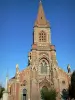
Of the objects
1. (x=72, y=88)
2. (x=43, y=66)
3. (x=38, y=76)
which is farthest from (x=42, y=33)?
(x=72, y=88)

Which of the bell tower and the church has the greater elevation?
the bell tower

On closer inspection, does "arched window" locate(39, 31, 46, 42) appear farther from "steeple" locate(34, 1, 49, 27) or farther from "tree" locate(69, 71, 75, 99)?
"tree" locate(69, 71, 75, 99)

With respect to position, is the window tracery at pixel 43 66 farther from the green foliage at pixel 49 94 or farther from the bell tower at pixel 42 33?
the green foliage at pixel 49 94

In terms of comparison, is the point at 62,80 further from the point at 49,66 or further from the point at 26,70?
the point at 26,70

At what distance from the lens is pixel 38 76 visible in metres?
57.7

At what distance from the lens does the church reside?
55594mm

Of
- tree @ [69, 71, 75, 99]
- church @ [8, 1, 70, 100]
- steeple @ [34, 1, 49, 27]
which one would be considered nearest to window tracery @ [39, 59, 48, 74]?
church @ [8, 1, 70, 100]

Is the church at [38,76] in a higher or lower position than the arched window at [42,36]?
lower

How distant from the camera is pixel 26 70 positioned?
5791cm

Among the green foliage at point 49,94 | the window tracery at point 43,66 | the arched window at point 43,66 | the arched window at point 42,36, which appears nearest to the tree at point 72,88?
the green foliage at point 49,94

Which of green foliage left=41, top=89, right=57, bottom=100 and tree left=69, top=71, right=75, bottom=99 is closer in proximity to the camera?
tree left=69, top=71, right=75, bottom=99

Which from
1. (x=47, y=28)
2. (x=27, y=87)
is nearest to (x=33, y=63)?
(x=27, y=87)

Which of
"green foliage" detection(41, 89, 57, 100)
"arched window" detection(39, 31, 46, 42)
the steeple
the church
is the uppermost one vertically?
the steeple

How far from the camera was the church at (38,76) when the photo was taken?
5559 cm
